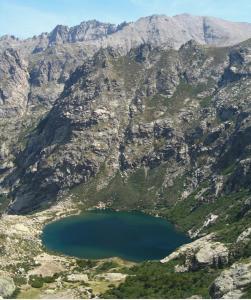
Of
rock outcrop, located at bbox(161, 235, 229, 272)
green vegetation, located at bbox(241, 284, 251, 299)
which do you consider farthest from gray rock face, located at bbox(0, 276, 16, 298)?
green vegetation, located at bbox(241, 284, 251, 299)

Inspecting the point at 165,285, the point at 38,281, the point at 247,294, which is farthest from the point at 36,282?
the point at 247,294

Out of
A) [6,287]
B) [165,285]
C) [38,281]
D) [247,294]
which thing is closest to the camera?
[247,294]

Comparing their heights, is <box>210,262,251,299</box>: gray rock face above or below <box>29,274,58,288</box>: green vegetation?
below

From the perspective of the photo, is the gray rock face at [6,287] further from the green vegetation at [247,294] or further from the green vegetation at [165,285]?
the green vegetation at [247,294]

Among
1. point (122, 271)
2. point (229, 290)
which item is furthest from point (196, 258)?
point (229, 290)

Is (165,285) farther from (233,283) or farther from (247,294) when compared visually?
(247,294)

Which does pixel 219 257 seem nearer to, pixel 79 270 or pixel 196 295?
pixel 196 295

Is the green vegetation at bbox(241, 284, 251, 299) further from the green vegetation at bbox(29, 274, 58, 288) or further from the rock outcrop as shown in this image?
the green vegetation at bbox(29, 274, 58, 288)
